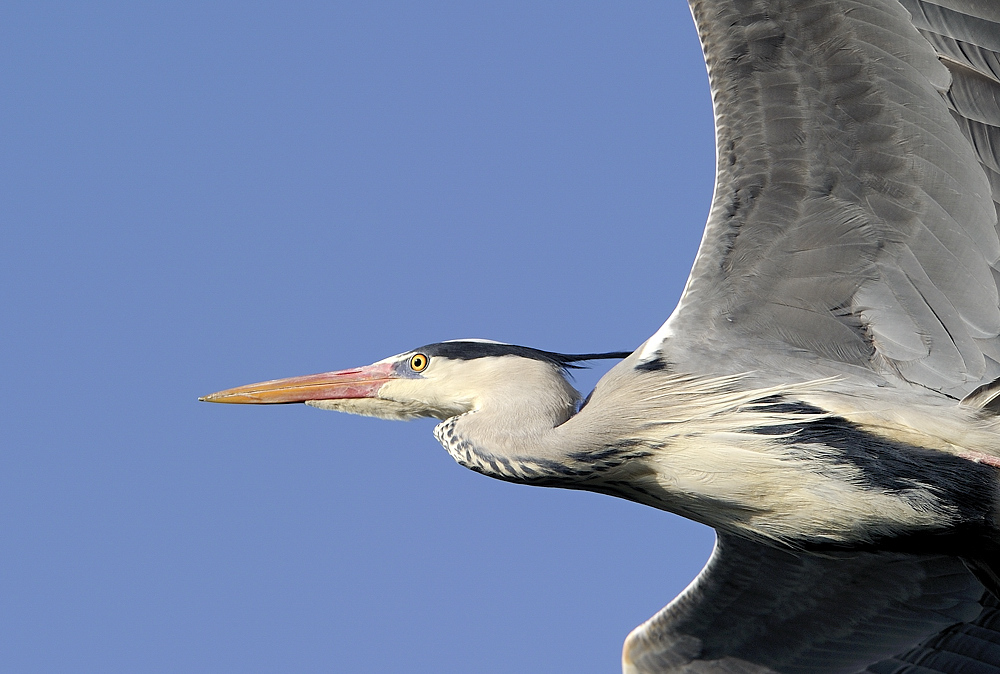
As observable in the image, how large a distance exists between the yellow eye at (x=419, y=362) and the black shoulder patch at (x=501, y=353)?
6cm

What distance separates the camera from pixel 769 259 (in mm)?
4605

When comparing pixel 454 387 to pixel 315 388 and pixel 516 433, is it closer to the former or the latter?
pixel 516 433

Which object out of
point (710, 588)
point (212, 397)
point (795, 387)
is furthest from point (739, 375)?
point (212, 397)

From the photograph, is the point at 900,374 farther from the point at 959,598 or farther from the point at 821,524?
the point at 959,598

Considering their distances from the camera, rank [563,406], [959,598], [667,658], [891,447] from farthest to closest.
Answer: [667,658] < [959,598] < [563,406] < [891,447]

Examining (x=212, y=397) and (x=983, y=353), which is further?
(x=212, y=397)

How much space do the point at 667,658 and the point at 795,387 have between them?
2.12m

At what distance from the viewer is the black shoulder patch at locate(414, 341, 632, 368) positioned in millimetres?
5121

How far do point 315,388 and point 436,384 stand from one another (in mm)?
772

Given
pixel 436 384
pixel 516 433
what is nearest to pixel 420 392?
pixel 436 384

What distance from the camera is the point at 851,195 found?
450 centimetres

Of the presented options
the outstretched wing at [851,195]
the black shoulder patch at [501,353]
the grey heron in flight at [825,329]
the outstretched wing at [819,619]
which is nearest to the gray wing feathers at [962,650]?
the outstretched wing at [819,619]

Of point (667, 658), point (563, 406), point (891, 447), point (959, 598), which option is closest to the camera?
point (891, 447)

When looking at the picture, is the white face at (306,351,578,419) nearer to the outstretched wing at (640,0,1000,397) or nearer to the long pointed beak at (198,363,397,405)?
the long pointed beak at (198,363,397,405)
